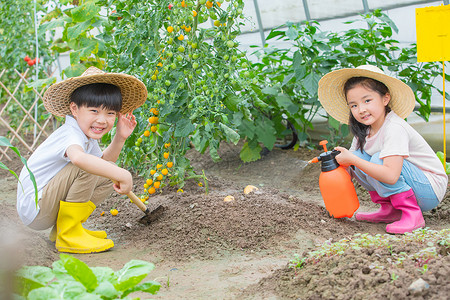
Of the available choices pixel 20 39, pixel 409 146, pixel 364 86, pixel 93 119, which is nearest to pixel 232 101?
pixel 364 86

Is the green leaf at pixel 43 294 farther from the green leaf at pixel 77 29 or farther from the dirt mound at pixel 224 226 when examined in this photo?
the green leaf at pixel 77 29

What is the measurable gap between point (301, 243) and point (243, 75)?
0.94 m

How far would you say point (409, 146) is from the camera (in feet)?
7.68

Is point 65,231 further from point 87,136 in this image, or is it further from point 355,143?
point 355,143

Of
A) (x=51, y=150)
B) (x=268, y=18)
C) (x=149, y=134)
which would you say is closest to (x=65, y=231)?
(x=51, y=150)

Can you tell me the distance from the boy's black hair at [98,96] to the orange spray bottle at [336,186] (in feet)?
3.04

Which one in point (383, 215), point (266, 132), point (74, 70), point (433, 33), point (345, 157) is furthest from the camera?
point (266, 132)

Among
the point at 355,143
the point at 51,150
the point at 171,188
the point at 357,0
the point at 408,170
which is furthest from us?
the point at 357,0

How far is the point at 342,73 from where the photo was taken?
238 cm

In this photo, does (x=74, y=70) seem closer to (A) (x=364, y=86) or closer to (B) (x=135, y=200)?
(B) (x=135, y=200)

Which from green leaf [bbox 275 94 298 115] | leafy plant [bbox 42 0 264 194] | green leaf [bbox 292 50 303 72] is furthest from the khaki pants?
green leaf [bbox 275 94 298 115]

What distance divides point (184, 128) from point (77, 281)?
1.48 metres

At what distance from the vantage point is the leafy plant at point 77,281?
112cm

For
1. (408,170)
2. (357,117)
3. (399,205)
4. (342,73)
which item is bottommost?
(399,205)
